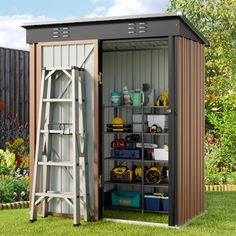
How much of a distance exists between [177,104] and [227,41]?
30.1 feet

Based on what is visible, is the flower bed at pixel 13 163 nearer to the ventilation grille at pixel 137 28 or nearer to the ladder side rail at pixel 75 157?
the ladder side rail at pixel 75 157

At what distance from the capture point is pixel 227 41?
54.2ft

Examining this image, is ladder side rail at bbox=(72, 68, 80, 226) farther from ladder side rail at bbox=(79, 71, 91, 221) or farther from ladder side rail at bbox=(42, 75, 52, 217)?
ladder side rail at bbox=(42, 75, 52, 217)

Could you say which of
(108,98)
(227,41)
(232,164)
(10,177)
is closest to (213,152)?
(232,164)

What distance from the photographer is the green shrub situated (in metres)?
9.46

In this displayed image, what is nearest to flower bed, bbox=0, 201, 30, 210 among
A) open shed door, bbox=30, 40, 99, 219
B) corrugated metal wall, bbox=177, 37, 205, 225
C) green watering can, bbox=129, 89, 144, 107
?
open shed door, bbox=30, 40, 99, 219

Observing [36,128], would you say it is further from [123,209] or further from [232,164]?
[232,164]

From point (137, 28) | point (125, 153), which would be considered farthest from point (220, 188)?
point (137, 28)

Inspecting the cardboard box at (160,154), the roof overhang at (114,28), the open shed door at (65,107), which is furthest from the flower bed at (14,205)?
the roof overhang at (114,28)

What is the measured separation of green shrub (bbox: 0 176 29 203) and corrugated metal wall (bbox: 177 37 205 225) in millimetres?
2668

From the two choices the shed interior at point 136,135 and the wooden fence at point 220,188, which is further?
the wooden fence at point 220,188

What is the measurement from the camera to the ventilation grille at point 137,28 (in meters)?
7.92

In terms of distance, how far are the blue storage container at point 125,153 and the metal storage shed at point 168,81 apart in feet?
0.97

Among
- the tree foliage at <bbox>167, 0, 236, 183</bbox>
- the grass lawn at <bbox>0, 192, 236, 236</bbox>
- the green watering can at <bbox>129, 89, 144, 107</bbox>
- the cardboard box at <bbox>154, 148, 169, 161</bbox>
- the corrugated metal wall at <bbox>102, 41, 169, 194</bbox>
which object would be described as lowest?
the grass lawn at <bbox>0, 192, 236, 236</bbox>
